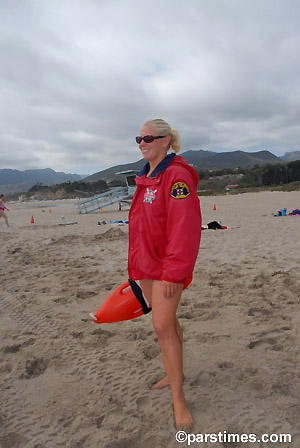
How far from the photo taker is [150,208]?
1961 mm

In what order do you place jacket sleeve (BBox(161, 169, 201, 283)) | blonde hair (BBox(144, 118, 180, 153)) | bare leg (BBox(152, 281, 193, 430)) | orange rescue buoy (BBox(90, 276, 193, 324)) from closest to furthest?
1. jacket sleeve (BBox(161, 169, 201, 283))
2. bare leg (BBox(152, 281, 193, 430))
3. blonde hair (BBox(144, 118, 180, 153))
4. orange rescue buoy (BBox(90, 276, 193, 324))

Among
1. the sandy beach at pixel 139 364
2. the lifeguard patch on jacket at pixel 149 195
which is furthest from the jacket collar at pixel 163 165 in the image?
the sandy beach at pixel 139 364

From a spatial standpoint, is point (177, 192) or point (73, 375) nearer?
point (177, 192)

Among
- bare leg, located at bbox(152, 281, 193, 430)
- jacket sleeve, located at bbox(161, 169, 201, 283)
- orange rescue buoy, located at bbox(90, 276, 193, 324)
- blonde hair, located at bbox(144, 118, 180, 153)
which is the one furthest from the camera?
orange rescue buoy, located at bbox(90, 276, 193, 324)

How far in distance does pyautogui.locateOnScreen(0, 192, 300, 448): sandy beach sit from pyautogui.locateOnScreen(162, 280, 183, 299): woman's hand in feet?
2.87

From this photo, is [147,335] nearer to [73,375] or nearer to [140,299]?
[73,375]

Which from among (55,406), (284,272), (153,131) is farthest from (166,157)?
(284,272)

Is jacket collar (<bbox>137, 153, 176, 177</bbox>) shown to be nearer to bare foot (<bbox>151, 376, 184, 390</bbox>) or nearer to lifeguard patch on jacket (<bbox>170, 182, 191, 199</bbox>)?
lifeguard patch on jacket (<bbox>170, 182, 191, 199</bbox>)

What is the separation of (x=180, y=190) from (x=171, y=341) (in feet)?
3.31

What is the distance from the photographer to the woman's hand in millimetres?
1837

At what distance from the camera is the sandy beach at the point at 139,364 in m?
1.93

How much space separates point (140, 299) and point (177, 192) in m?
0.89

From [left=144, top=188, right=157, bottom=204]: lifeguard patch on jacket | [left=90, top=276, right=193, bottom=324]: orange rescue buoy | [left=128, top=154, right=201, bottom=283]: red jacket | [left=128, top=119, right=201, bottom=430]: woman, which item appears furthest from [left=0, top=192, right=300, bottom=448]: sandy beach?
[left=144, top=188, right=157, bottom=204]: lifeguard patch on jacket

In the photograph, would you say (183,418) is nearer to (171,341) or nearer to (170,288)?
(171,341)
